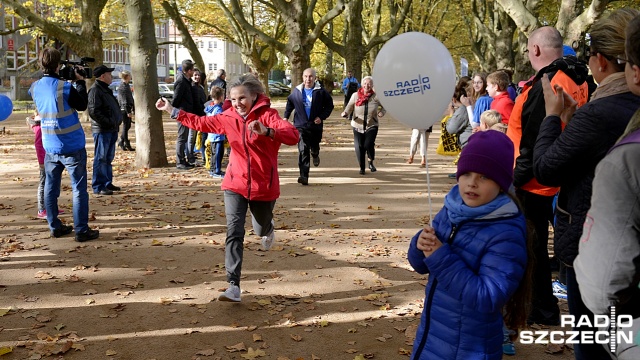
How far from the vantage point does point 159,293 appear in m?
6.37

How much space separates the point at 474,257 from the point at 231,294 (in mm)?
3346

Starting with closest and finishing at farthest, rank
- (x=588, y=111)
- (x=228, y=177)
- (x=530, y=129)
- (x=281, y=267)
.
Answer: (x=588, y=111), (x=530, y=129), (x=228, y=177), (x=281, y=267)

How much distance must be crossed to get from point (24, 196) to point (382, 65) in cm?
885

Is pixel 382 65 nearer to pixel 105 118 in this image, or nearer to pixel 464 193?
pixel 464 193

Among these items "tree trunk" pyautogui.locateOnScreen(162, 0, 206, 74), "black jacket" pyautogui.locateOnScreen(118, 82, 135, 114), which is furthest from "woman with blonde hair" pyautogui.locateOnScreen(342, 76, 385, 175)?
"tree trunk" pyautogui.locateOnScreen(162, 0, 206, 74)

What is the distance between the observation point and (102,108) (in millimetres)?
11492

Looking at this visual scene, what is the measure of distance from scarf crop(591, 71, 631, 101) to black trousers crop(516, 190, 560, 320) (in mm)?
2081

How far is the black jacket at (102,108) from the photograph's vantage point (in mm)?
11414

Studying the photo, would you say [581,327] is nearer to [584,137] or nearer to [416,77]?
[584,137]

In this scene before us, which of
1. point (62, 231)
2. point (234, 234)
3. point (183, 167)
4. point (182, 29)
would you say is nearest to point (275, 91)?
point (182, 29)

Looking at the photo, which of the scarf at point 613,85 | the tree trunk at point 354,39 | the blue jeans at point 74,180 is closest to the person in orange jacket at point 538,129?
the scarf at point 613,85

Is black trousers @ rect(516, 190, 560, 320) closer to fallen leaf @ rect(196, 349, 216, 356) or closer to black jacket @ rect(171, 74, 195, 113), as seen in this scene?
fallen leaf @ rect(196, 349, 216, 356)

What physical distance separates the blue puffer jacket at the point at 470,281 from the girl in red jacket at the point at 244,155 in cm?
297

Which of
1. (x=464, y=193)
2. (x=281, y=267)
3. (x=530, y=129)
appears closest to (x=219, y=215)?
(x=281, y=267)
